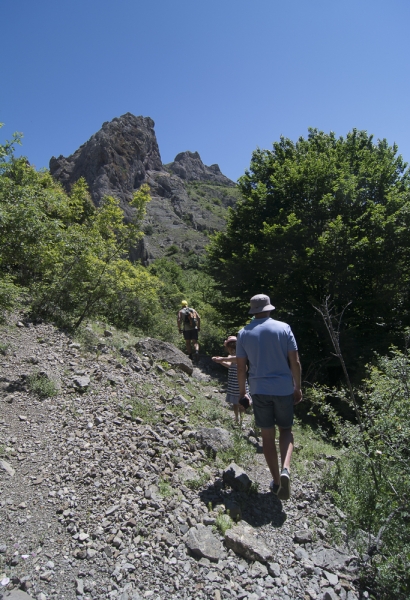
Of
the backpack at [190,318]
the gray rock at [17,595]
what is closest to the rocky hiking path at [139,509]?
the gray rock at [17,595]

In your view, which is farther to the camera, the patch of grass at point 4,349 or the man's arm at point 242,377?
the patch of grass at point 4,349

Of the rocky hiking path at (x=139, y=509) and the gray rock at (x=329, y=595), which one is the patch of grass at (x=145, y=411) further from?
the gray rock at (x=329, y=595)

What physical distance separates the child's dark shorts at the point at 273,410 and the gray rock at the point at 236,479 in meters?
0.70

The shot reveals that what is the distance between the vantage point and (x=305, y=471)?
15.1 ft

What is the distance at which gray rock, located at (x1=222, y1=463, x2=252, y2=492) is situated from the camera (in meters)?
3.92

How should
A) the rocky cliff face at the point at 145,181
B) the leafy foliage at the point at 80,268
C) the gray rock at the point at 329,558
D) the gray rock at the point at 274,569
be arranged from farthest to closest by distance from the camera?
1. the rocky cliff face at the point at 145,181
2. the leafy foliage at the point at 80,268
3. the gray rock at the point at 329,558
4. the gray rock at the point at 274,569

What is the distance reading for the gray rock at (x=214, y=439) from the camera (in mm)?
4701

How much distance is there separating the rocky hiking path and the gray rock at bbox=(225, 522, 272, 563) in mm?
11

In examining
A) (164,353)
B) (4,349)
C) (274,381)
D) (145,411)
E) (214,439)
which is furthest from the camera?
(164,353)

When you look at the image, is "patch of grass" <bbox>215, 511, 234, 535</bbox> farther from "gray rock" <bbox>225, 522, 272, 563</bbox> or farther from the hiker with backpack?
the hiker with backpack

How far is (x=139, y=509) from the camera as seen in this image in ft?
11.5

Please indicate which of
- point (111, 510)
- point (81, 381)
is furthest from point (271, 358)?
point (81, 381)

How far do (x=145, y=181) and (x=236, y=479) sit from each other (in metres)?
72.6

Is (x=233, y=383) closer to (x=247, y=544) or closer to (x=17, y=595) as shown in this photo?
(x=247, y=544)
